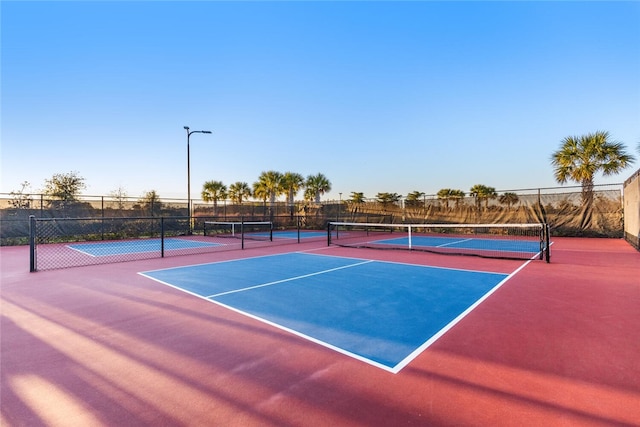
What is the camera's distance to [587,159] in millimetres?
17250

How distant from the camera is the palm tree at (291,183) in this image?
3534 cm

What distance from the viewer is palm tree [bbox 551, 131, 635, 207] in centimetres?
1636

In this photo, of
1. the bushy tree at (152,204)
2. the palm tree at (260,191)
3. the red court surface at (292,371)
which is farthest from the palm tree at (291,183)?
the red court surface at (292,371)

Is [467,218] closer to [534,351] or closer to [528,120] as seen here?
[528,120]

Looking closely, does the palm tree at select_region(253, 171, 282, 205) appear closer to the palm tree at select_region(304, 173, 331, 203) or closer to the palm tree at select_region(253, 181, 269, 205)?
the palm tree at select_region(253, 181, 269, 205)

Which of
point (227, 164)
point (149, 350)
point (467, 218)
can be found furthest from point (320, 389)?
point (227, 164)

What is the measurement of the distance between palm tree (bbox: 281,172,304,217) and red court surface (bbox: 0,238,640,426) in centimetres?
3083

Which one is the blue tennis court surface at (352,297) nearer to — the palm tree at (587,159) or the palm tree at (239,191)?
the palm tree at (587,159)

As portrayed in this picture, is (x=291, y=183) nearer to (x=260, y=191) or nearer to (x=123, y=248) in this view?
(x=260, y=191)

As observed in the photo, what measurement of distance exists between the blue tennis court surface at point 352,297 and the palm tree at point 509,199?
42.3ft

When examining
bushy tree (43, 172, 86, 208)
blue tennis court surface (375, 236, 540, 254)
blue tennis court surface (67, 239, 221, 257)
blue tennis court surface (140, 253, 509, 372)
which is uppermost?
bushy tree (43, 172, 86, 208)

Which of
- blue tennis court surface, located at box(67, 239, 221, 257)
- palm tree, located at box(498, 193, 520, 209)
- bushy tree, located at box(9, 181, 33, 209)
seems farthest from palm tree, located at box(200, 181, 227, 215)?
palm tree, located at box(498, 193, 520, 209)

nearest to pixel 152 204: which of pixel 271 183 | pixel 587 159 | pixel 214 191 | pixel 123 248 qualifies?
pixel 123 248

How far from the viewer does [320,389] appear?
243 cm
